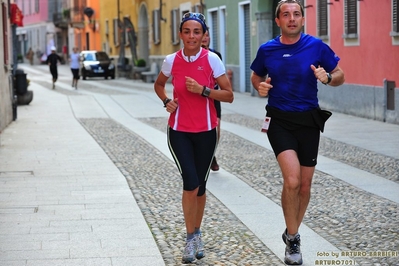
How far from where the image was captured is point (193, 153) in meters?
6.29

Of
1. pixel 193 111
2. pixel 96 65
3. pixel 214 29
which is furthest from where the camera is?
pixel 96 65

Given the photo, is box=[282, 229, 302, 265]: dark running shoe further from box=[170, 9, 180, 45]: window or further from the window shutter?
box=[170, 9, 180, 45]: window

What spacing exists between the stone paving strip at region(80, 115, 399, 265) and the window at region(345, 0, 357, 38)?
5.54 m

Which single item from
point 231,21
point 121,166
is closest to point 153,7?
point 231,21

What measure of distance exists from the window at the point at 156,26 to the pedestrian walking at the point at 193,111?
34.8 metres

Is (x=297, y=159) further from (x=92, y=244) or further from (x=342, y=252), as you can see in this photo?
(x=92, y=244)

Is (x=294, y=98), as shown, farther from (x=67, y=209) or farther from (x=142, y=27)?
(x=142, y=27)

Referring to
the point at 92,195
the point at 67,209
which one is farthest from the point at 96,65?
the point at 67,209

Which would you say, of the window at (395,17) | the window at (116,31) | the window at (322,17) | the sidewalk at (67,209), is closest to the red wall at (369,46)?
the window at (395,17)

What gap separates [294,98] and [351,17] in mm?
13562

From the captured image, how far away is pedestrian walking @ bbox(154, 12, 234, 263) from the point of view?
6.15m

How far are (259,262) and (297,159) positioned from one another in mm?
743

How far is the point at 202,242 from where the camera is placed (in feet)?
21.5

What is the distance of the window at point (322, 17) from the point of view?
21.0 meters
